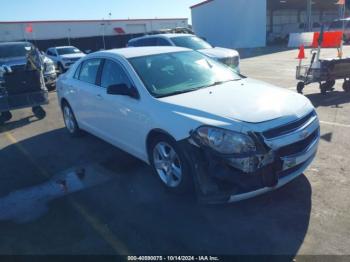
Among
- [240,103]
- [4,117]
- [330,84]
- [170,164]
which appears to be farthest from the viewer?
[330,84]

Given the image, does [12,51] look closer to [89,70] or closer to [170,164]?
[89,70]

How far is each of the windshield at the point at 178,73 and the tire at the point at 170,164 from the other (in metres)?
0.64

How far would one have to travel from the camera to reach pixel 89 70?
18.9 feet

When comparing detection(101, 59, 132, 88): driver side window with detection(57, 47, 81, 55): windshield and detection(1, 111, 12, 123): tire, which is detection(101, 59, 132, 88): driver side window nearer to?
detection(1, 111, 12, 123): tire

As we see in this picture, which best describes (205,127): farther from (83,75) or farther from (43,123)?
(43,123)

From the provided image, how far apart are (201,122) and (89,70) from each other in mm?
3064

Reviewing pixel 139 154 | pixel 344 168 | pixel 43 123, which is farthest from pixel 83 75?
pixel 344 168

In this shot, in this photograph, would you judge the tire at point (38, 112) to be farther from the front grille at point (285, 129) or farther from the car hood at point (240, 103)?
the front grille at point (285, 129)

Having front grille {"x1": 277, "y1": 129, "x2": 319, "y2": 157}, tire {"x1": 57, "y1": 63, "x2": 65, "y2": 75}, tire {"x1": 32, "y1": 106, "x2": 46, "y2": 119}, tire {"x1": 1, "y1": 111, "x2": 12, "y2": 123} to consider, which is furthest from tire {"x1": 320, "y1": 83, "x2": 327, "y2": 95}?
tire {"x1": 57, "y1": 63, "x2": 65, "y2": 75}

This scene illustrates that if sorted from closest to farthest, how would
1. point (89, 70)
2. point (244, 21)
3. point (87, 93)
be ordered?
point (87, 93), point (89, 70), point (244, 21)

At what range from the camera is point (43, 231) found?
3.59 meters

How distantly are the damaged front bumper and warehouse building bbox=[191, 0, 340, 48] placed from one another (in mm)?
29124

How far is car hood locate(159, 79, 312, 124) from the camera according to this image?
3.47 metres

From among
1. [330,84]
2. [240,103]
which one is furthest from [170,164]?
[330,84]
